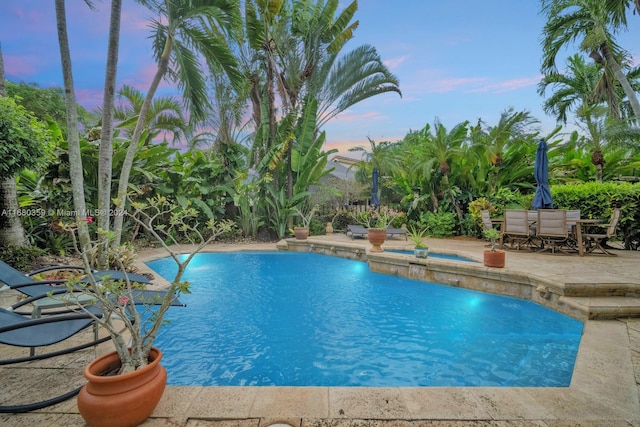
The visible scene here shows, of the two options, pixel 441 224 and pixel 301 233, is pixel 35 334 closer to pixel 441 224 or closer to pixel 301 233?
pixel 301 233

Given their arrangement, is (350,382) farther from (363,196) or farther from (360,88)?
(363,196)

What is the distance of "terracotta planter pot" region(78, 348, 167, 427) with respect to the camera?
170 cm

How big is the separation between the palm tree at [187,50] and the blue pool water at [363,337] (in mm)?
3035

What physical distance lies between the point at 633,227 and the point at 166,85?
11.9m

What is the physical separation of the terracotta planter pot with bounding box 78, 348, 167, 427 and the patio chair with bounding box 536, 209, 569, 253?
8.40 metres

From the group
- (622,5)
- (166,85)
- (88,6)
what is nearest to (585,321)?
(622,5)

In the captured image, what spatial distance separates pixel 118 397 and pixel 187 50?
6613 millimetres

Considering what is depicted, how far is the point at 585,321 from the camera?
393 centimetres

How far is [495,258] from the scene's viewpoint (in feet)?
18.2

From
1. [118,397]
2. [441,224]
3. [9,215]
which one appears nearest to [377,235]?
[441,224]

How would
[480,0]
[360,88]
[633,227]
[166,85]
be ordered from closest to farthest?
[166,85] < [633,227] < [480,0] < [360,88]

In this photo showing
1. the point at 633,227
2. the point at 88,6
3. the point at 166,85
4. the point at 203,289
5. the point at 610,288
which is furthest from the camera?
the point at 633,227

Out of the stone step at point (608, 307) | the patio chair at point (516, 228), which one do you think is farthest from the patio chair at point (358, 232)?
the stone step at point (608, 307)

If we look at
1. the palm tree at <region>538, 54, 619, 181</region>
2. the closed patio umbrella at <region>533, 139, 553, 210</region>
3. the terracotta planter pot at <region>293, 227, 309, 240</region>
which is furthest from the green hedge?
the palm tree at <region>538, 54, 619, 181</region>
